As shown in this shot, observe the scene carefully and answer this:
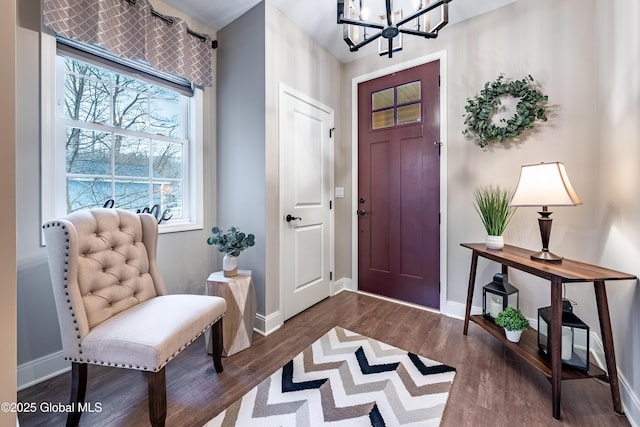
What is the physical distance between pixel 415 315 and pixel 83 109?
3.07 meters

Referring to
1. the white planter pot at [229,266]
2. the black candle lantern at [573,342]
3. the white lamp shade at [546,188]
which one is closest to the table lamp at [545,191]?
the white lamp shade at [546,188]

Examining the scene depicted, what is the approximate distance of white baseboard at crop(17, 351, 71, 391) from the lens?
4.82 feet

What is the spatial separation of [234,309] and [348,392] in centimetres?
90

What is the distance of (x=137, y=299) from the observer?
1502mm

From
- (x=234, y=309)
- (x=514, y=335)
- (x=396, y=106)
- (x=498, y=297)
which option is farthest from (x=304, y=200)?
(x=514, y=335)

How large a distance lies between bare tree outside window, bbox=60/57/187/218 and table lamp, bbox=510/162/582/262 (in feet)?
8.54

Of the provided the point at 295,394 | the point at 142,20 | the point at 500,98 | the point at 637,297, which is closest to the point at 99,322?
the point at 295,394

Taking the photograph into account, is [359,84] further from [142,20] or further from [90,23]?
[90,23]

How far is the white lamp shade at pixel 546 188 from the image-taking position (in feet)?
4.75

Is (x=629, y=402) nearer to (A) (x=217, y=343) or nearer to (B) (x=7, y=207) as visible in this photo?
(A) (x=217, y=343)

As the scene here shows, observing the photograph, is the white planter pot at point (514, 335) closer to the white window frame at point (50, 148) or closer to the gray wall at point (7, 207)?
the gray wall at point (7, 207)

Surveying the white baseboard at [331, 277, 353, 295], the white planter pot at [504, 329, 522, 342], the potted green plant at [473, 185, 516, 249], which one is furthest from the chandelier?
the white baseboard at [331, 277, 353, 295]

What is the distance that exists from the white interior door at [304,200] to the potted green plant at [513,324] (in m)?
1.58

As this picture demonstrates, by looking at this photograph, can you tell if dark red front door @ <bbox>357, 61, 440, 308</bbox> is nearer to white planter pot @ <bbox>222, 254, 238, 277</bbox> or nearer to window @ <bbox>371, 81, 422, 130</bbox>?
window @ <bbox>371, 81, 422, 130</bbox>
